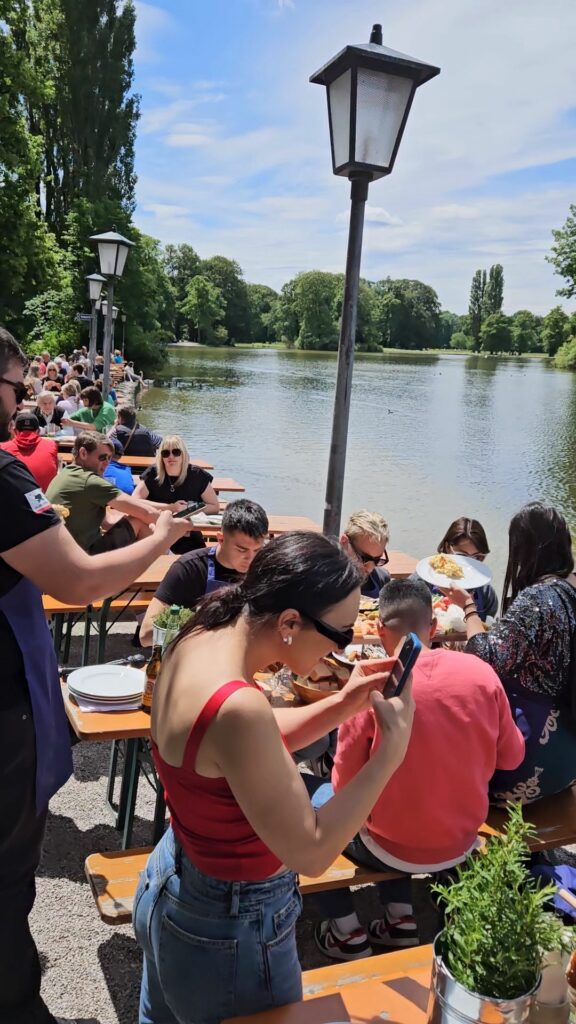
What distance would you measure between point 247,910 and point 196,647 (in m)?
0.55

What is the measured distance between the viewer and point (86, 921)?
3.00m

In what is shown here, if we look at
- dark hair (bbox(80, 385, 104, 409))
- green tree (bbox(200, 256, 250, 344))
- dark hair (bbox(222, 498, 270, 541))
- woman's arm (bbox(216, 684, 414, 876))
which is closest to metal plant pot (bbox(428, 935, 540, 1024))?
woman's arm (bbox(216, 684, 414, 876))

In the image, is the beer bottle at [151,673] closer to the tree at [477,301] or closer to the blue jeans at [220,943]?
the blue jeans at [220,943]

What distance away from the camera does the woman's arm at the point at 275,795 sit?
1.32 meters

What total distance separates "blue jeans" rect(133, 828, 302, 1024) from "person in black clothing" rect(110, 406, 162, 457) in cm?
896

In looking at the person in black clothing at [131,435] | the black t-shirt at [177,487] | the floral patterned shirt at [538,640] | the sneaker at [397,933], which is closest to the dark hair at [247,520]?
the floral patterned shirt at [538,640]

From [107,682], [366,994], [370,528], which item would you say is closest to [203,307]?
[370,528]

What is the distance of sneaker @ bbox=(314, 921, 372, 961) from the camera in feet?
9.36

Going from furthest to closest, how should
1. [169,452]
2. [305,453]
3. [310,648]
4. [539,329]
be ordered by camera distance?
[539,329], [305,453], [169,452], [310,648]

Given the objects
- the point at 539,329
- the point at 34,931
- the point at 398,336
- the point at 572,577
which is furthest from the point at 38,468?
the point at 539,329

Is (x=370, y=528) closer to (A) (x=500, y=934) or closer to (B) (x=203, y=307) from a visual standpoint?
(A) (x=500, y=934)

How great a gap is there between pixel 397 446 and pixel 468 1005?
20.5m

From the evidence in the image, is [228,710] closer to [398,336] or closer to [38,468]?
[38,468]

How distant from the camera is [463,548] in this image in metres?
4.99
